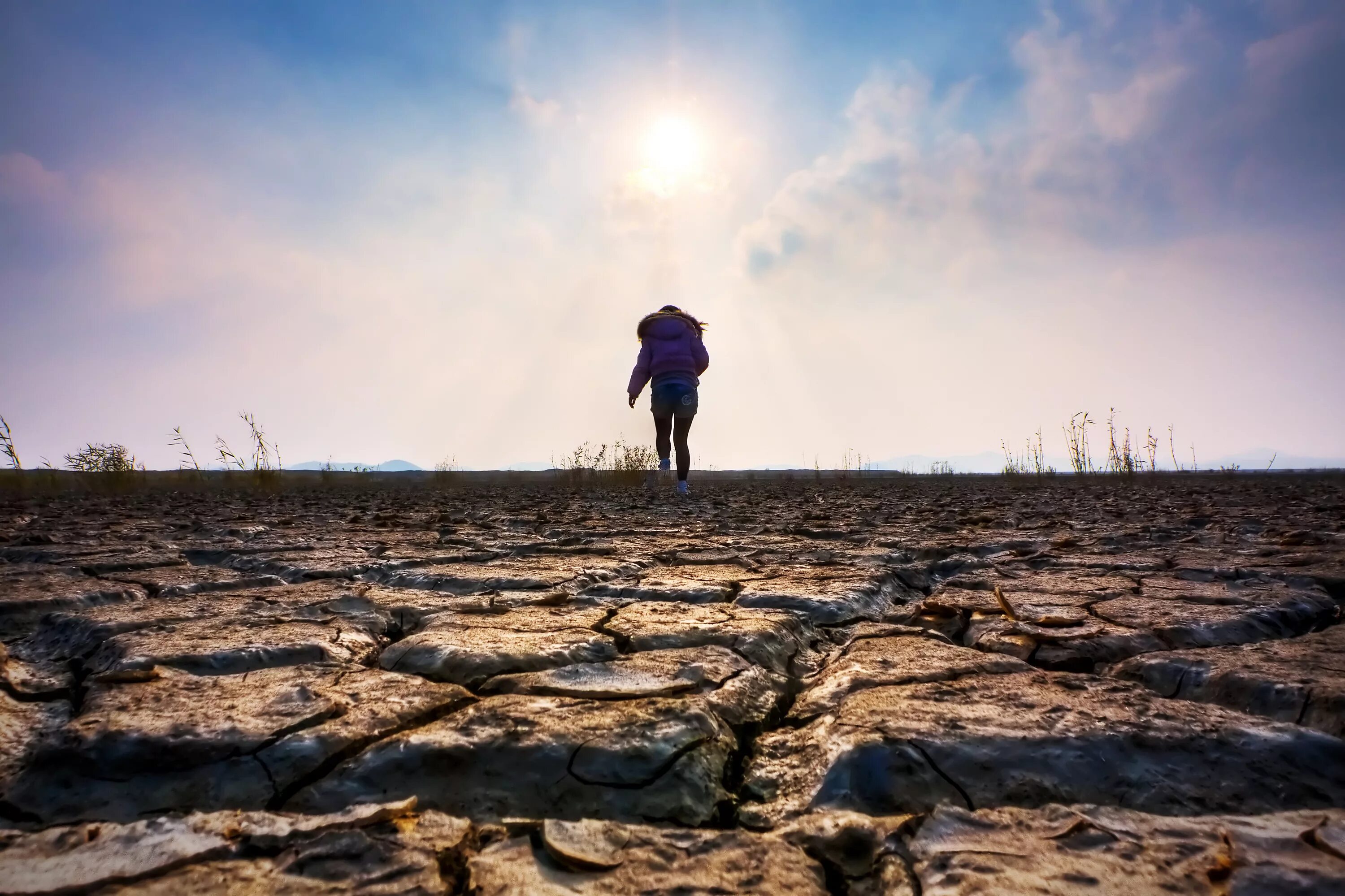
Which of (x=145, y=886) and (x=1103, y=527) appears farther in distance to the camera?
(x=1103, y=527)

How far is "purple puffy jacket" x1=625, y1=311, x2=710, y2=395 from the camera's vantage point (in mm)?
6555

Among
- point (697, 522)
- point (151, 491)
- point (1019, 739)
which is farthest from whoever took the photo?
point (151, 491)

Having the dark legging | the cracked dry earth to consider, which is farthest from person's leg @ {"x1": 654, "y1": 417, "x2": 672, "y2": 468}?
the cracked dry earth

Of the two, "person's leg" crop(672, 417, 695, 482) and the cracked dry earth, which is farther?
"person's leg" crop(672, 417, 695, 482)

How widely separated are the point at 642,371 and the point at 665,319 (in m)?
0.51

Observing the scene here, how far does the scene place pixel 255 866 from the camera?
0.71 metres

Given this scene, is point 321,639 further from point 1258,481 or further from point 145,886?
point 1258,481

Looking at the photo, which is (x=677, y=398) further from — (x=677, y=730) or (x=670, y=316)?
(x=677, y=730)

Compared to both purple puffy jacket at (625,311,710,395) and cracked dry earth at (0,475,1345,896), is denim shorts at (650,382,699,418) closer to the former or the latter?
purple puffy jacket at (625,311,710,395)

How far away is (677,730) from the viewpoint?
1.03m

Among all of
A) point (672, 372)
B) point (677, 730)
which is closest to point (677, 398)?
point (672, 372)

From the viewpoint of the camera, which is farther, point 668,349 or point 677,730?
point 668,349

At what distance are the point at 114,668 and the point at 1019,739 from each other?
58.3 inches

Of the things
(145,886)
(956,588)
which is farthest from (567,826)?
(956,588)
